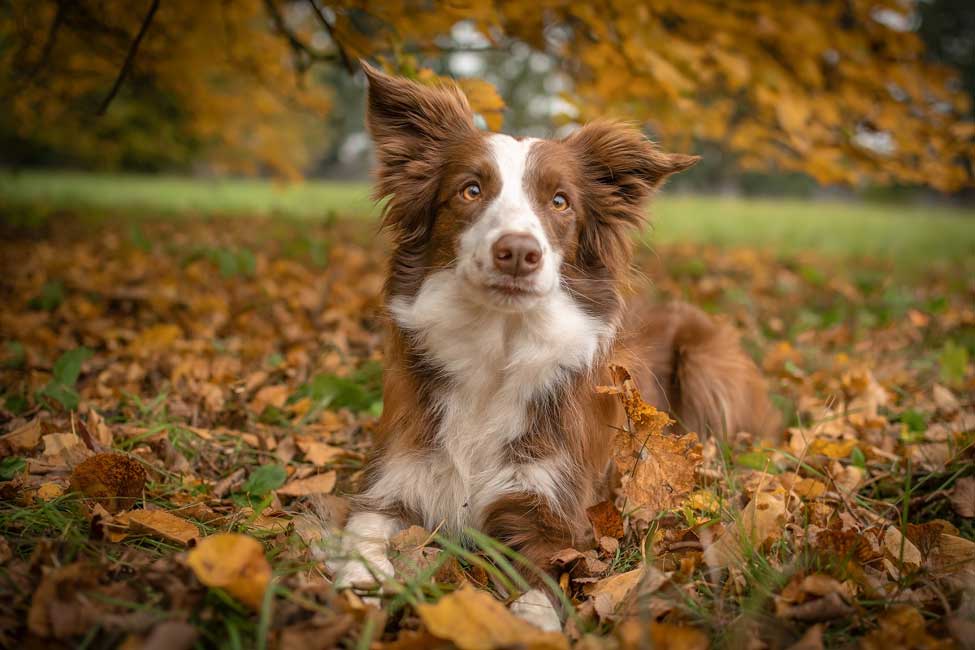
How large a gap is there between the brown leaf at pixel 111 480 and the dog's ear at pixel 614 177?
1.83m

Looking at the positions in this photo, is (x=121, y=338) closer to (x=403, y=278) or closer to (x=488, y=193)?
(x=403, y=278)

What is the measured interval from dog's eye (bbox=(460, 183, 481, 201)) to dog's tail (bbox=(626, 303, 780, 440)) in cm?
114

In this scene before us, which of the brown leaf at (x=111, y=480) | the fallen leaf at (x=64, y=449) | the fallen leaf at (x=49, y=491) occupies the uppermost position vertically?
the brown leaf at (x=111, y=480)

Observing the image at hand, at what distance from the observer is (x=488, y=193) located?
2.49m

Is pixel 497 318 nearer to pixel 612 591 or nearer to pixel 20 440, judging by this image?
pixel 612 591

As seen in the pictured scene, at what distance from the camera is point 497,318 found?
8.13 ft

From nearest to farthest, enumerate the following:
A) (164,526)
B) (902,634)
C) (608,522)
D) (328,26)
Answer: (902,634) < (164,526) < (608,522) < (328,26)

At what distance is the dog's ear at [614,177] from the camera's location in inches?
107

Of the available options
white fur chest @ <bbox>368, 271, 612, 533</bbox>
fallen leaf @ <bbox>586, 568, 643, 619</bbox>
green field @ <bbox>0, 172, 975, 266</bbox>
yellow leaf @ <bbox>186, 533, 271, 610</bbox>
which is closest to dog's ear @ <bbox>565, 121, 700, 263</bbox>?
white fur chest @ <bbox>368, 271, 612, 533</bbox>

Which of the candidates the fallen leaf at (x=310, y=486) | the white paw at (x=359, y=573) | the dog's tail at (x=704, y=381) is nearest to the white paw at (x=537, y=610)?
the white paw at (x=359, y=573)

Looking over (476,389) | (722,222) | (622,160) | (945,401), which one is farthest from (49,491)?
(722,222)

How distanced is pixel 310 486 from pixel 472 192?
4.40ft

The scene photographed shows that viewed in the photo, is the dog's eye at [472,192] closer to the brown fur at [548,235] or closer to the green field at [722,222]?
the brown fur at [548,235]

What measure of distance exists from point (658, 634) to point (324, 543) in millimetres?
988
